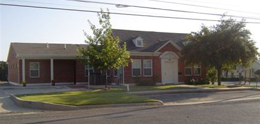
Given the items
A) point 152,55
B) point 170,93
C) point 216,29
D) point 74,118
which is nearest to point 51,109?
point 74,118

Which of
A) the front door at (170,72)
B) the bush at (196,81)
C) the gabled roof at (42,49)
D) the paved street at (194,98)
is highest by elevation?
the gabled roof at (42,49)

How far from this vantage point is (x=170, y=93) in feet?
72.2

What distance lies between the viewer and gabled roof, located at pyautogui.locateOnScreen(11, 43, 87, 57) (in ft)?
98.3

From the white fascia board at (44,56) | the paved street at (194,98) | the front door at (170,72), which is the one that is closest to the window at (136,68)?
the front door at (170,72)

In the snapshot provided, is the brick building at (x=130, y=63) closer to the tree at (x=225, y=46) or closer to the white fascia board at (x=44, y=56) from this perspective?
the white fascia board at (x=44, y=56)

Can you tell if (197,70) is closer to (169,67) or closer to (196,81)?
(196,81)

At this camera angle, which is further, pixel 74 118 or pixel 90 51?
pixel 90 51

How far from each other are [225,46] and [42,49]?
61.0 ft

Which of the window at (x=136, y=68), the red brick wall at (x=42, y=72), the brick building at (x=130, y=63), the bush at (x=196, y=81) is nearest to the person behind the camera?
the window at (x=136, y=68)

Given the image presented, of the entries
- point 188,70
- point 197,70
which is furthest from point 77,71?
point 197,70

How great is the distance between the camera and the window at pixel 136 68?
1137 inches

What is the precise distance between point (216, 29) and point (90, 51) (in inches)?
484

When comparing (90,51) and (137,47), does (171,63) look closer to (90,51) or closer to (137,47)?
(137,47)

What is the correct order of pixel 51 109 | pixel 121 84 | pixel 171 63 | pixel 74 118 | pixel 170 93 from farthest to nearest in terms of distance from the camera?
pixel 171 63, pixel 121 84, pixel 170 93, pixel 51 109, pixel 74 118
